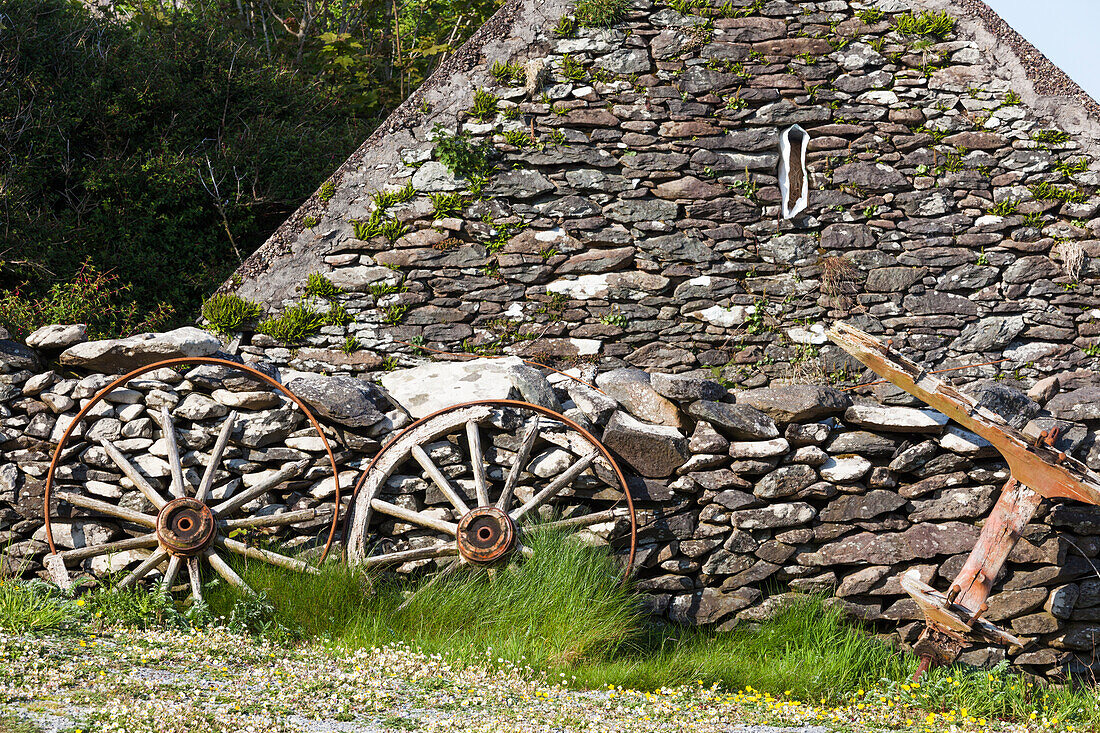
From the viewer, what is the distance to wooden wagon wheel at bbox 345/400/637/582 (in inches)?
167

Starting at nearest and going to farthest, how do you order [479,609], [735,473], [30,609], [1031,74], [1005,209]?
[30,609] < [479,609] < [735,473] < [1005,209] < [1031,74]

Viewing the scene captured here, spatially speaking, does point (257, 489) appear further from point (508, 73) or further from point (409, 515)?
point (508, 73)

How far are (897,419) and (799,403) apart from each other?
556 millimetres

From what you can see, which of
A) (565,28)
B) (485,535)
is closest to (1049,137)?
(565,28)

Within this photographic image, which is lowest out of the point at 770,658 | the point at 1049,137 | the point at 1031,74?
the point at 770,658

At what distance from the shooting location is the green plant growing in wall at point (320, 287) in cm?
618

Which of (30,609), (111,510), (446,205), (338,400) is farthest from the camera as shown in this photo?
(446,205)

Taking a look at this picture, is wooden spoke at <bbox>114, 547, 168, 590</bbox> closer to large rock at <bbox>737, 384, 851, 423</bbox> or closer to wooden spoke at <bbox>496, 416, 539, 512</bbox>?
wooden spoke at <bbox>496, 416, 539, 512</bbox>

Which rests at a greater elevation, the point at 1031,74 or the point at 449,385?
the point at 1031,74

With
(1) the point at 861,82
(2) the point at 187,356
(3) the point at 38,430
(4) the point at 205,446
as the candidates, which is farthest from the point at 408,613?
(1) the point at 861,82

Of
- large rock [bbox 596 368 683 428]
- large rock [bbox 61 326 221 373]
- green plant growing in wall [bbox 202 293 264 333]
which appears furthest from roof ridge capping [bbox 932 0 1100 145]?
large rock [bbox 61 326 221 373]

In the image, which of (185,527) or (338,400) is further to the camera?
(338,400)

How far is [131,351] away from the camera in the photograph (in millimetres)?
4504

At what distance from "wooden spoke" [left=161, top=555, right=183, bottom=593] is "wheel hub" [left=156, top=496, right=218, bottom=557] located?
0.04 meters
